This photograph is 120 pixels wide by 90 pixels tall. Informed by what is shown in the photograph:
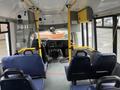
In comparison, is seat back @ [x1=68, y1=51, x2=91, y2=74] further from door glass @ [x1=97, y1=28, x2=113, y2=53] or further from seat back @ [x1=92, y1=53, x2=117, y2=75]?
door glass @ [x1=97, y1=28, x2=113, y2=53]

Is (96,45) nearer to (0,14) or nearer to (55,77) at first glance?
(55,77)

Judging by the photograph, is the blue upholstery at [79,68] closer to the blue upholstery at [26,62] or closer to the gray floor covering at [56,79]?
the gray floor covering at [56,79]

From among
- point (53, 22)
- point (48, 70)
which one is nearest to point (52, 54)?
point (53, 22)

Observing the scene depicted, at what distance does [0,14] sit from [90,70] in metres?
2.22

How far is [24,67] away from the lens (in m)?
5.22

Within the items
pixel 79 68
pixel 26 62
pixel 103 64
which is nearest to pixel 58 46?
pixel 26 62

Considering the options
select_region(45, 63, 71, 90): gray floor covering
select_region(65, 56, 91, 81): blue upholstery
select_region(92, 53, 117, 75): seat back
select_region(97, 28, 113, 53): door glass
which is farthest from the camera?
select_region(97, 28, 113, 53): door glass

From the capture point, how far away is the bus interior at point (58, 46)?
441 centimetres

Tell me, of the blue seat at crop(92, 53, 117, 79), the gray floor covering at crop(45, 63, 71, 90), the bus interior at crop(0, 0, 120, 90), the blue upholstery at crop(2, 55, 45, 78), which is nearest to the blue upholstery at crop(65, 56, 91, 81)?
the bus interior at crop(0, 0, 120, 90)

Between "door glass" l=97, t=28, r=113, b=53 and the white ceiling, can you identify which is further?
"door glass" l=97, t=28, r=113, b=53

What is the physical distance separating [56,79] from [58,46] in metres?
3.06

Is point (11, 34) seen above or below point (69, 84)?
above

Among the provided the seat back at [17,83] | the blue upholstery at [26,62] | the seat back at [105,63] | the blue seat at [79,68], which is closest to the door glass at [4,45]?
the blue upholstery at [26,62]

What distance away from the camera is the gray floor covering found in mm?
5255
